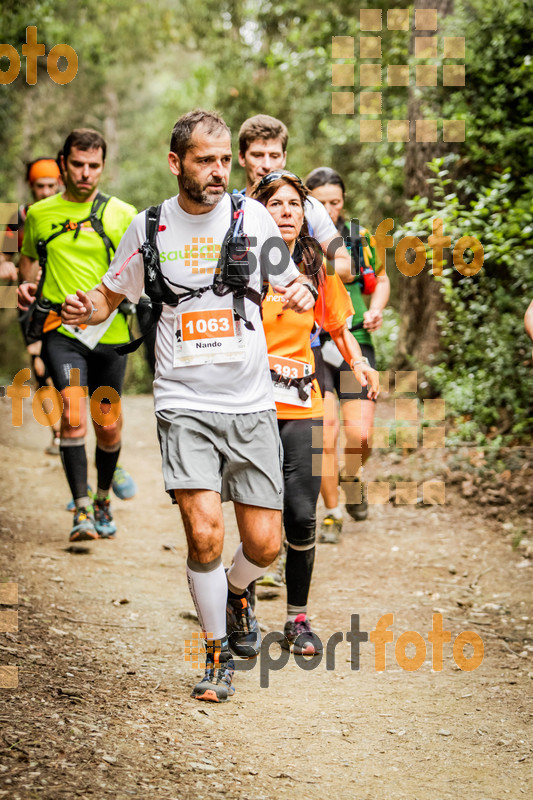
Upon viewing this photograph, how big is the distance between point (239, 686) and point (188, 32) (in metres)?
23.3

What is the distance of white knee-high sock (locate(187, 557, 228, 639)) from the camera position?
3.85 meters

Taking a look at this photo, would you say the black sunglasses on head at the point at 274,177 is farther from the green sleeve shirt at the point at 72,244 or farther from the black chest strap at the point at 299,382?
the green sleeve shirt at the point at 72,244

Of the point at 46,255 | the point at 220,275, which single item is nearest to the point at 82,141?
the point at 46,255

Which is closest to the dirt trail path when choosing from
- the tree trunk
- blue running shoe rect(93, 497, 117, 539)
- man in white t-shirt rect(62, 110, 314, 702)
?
blue running shoe rect(93, 497, 117, 539)

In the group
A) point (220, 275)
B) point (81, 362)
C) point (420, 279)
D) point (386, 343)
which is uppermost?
point (420, 279)

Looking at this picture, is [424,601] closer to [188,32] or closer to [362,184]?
[362,184]

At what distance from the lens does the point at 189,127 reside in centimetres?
388


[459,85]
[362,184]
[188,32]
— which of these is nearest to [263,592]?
[459,85]

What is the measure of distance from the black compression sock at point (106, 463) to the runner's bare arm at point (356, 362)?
7.89ft

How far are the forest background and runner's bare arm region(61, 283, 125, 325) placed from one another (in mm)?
4092

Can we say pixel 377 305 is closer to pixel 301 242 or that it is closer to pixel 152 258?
pixel 301 242

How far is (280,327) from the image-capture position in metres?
4.54

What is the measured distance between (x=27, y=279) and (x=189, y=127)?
9.91 ft

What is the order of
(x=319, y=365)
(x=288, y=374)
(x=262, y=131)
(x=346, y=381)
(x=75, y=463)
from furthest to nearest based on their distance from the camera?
(x=346, y=381)
(x=75, y=463)
(x=262, y=131)
(x=319, y=365)
(x=288, y=374)
